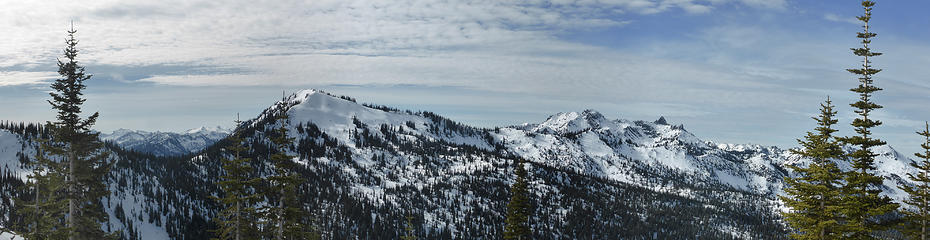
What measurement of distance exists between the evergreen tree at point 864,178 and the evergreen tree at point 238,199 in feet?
121

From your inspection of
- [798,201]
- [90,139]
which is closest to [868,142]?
[798,201]

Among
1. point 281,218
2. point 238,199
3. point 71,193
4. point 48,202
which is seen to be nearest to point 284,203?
point 281,218

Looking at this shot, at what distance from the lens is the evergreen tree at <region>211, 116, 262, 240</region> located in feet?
103

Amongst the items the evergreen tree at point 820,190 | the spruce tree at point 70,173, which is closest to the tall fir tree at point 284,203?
the spruce tree at point 70,173

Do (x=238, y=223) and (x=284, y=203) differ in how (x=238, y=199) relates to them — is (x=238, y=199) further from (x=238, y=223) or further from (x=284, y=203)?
(x=284, y=203)

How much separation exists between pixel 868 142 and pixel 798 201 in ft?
20.7

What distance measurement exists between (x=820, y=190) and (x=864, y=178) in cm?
316

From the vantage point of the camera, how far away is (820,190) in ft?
102

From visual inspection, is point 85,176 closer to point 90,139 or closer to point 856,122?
point 90,139

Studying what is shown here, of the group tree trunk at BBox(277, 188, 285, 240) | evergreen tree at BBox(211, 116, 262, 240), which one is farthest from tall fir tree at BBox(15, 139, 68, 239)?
tree trunk at BBox(277, 188, 285, 240)

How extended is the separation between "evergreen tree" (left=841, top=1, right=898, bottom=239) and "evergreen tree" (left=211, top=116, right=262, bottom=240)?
3686cm

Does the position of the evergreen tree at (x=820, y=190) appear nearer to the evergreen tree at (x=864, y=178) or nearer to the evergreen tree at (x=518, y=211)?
the evergreen tree at (x=864, y=178)

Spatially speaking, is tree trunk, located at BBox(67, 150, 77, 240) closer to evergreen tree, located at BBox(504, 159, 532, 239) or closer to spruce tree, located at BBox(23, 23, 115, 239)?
spruce tree, located at BBox(23, 23, 115, 239)

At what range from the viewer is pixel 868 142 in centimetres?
3344
